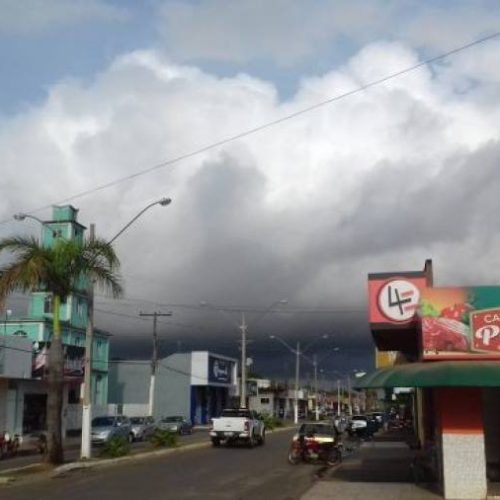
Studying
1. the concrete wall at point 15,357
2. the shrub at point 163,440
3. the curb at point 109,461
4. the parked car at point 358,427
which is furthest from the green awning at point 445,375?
the parked car at point 358,427

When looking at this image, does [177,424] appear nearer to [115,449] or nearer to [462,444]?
[115,449]

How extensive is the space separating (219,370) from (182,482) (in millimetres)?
60660

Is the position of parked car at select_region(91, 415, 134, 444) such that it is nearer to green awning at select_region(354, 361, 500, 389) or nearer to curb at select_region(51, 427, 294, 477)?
curb at select_region(51, 427, 294, 477)

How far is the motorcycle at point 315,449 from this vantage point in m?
28.1

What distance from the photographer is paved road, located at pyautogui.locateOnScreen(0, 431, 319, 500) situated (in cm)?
1777

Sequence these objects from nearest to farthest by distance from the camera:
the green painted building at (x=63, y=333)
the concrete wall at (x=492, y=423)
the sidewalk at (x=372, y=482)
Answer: the sidewalk at (x=372, y=482), the concrete wall at (x=492, y=423), the green painted building at (x=63, y=333)

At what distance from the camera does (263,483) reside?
2105cm

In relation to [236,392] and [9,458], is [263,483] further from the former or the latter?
[236,392]

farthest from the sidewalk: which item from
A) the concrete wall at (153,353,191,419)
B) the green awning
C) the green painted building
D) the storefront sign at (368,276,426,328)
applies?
the concrete wall at (153,353,191,419)

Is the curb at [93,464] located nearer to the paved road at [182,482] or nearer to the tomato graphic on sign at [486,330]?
the paved road at [182,482]

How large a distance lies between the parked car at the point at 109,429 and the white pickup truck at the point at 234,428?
17.3 feet

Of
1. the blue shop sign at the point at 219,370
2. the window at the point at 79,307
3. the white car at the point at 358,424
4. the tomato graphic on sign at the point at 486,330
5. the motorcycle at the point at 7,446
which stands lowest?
the motorcycle at the point at 7,446

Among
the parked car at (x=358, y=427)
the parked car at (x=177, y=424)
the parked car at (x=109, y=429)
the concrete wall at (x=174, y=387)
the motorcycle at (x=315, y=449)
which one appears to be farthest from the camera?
the concrete wall at (x=174, y=387)

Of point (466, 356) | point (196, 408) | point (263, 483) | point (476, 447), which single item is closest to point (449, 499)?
point (476, 447)
